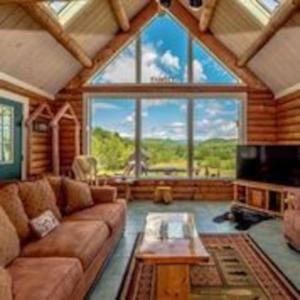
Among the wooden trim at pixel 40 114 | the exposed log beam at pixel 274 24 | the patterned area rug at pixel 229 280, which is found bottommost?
the patterned area rug at pixel 229 280

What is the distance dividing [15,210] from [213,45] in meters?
6.99

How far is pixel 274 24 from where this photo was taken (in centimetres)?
630

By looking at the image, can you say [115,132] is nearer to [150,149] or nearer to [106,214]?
[150,149]

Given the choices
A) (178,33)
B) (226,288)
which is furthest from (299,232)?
Result: (178,33)

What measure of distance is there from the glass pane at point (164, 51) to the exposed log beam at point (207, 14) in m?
0.61

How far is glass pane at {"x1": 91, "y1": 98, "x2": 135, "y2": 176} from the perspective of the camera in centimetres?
995

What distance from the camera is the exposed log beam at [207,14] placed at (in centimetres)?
771

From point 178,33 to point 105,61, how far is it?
172 cm

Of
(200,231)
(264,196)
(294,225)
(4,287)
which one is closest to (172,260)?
(4,287)

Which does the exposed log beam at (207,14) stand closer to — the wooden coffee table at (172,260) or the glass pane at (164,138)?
the glass pane at (164,138)

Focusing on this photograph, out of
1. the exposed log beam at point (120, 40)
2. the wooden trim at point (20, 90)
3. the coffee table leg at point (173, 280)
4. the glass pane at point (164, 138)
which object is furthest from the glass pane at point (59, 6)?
the coffee table leg at point (173, 280)

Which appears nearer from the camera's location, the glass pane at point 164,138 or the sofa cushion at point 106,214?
the sofa cushion at point 106,214

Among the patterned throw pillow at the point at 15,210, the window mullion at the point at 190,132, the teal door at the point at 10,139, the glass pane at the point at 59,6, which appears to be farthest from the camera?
the window mullion at the point at 190,132

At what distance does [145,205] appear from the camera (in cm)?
902
